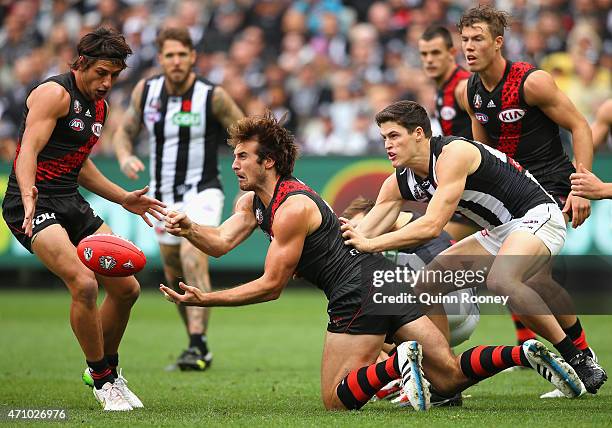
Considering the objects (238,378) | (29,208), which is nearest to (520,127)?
(238,378)

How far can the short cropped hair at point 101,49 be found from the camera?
650cm

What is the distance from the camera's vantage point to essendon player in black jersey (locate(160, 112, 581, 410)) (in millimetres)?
5914

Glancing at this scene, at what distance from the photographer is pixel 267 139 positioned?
6.20m

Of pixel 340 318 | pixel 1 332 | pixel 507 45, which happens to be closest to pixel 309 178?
pixel 507 45

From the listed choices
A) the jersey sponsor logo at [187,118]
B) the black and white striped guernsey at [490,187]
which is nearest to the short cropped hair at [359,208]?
the black and white striped guernsey at [490,187]

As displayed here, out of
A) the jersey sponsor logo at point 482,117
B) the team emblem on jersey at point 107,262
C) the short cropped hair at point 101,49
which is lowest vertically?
the team emblem on jersey at point 107,262

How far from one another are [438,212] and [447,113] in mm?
2968

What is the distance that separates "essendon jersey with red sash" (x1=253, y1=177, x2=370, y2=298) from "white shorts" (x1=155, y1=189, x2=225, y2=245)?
9.67 ft

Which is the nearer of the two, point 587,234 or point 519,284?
point 519,284

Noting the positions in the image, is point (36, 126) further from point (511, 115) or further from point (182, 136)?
point (511, 115)

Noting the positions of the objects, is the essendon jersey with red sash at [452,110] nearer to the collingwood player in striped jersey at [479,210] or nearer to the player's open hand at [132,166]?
the collingwood player in striped jersey at [479,210]

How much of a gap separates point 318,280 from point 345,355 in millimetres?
500

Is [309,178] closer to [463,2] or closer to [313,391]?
[463,2]

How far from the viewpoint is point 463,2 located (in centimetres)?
1561
